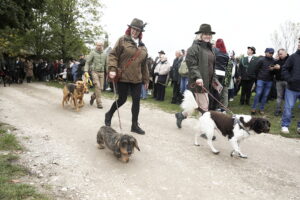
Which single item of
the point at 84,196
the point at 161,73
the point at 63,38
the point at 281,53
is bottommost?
the point at 84,196

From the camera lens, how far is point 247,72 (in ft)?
36.9

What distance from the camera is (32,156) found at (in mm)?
4512

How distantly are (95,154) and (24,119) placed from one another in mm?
3463

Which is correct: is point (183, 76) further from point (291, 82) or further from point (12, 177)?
point (12, 177)

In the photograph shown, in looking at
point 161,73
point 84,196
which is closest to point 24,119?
point 84,196

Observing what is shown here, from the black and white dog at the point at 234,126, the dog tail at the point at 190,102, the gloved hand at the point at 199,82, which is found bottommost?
the black and white dog at the point at 234,126

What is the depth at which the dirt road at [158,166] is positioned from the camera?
3611 mm

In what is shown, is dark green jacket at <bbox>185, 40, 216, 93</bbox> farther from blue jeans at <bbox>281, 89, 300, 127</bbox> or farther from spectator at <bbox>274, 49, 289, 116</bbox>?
spectator at <bbox>274, 49, 289, 116</bbox>

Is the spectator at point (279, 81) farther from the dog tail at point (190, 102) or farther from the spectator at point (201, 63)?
the dog tail at point (190, 102)

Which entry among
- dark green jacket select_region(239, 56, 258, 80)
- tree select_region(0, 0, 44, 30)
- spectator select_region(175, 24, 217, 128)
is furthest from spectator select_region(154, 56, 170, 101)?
tree select_region(0, 0, 44, 30)

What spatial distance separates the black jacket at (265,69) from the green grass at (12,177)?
843 cm

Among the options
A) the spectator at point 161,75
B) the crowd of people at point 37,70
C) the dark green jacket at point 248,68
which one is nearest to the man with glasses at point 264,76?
the dark green jacket at point 248,68

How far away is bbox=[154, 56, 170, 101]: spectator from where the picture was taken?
12781mm

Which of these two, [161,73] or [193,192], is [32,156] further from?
[161,73]
